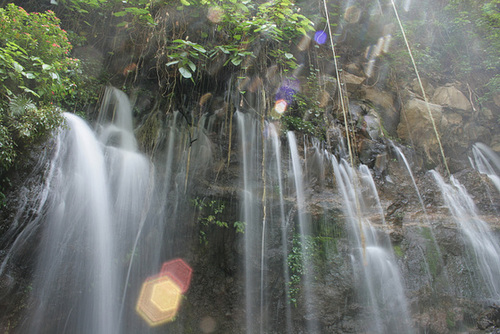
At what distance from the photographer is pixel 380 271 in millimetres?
5164

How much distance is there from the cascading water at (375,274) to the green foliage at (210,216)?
210 centimetres

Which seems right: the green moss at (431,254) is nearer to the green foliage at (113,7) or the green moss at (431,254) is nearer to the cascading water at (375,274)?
the cascading water at (375,274)

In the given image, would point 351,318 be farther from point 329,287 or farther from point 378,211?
point 378,211

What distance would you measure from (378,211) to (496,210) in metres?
2.92

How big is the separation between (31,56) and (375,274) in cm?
629

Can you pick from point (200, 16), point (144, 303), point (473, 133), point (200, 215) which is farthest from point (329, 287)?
point (473, 133)

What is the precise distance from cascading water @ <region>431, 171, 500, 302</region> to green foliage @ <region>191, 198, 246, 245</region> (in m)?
4.56

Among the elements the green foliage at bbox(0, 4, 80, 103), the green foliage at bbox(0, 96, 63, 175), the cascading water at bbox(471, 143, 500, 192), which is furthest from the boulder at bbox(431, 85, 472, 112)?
the green foliage at bbox(0, 96, 63, 175)

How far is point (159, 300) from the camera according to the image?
452cm

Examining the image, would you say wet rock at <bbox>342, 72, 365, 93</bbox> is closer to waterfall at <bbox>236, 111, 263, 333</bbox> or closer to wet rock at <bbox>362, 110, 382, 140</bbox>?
wet rock at <bbox>362, 110, 382, 140</bbox>

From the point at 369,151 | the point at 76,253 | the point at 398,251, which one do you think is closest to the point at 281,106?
the point at 369,151

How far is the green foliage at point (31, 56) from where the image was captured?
3.79 metres

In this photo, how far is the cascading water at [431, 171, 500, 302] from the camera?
5.40 meters

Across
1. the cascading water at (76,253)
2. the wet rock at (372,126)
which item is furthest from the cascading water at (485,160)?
the cascading water at (76,253)
